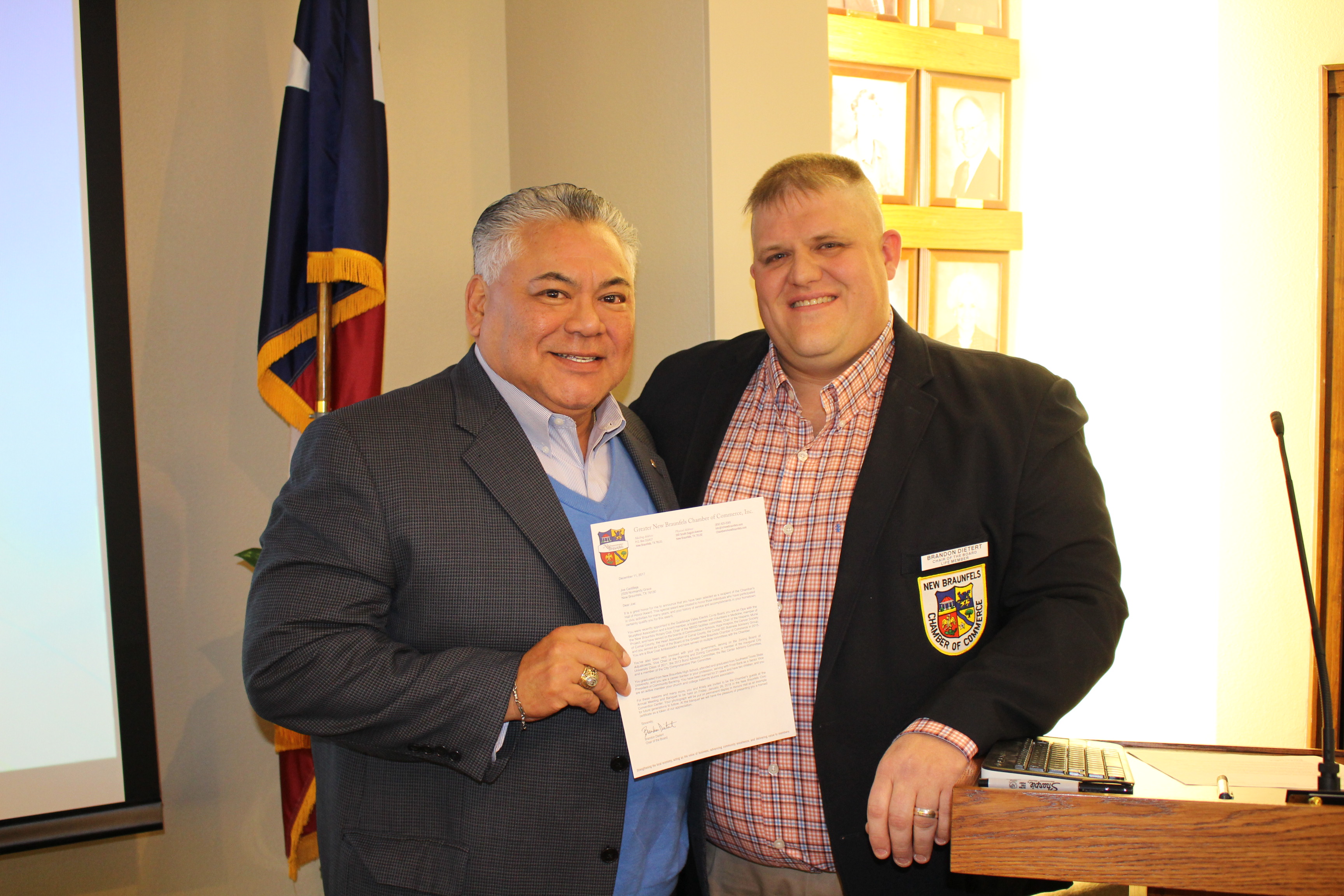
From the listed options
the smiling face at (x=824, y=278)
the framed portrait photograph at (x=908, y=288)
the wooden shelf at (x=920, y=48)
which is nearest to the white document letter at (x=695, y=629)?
the smiling face at (x=824, y=278)

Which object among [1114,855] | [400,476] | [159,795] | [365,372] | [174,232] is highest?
[174,232]

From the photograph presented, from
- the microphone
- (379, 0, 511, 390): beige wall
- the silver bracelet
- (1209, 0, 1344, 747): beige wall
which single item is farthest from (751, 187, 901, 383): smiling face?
(1209, 0, 1344, 747): beige wall

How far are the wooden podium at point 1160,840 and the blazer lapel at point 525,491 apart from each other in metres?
0.75

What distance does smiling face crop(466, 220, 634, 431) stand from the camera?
71.6 inches

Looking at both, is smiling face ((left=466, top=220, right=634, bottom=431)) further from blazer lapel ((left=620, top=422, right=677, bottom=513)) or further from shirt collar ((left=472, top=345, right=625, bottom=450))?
blazer lapel ((left=620, top=422, right=677, bottom=513))

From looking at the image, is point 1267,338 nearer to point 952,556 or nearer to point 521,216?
point 952,556

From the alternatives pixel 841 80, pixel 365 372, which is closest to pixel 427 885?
pixel 365 372

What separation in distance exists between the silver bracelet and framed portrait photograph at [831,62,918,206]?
121 inches

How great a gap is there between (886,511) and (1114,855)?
76 centimetres

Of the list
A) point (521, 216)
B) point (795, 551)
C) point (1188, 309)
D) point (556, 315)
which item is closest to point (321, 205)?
point (521, 216)

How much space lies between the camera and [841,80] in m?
3.85

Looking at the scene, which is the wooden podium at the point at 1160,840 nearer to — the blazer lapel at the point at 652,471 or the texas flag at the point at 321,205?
the blazer lapel at the point at 652,471

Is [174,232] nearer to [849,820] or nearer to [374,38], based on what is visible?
[374,38]

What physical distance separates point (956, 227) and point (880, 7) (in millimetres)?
1039
